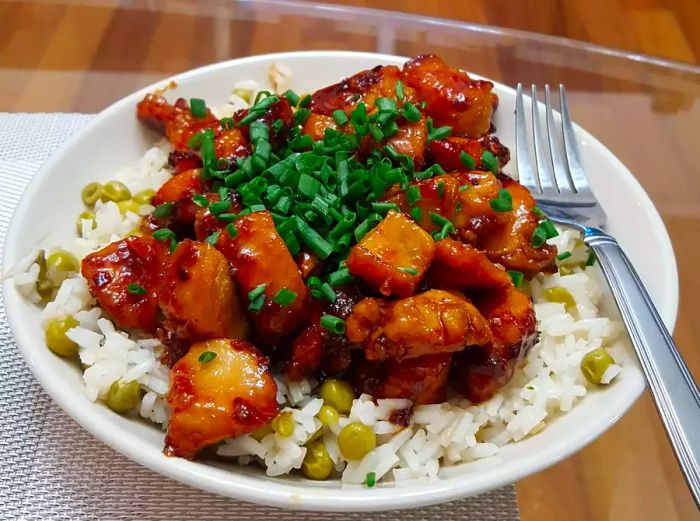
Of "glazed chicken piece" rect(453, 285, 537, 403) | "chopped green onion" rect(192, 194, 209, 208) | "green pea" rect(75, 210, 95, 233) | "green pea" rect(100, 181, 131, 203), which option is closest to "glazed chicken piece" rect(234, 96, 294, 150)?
"chopped green onion" rect(192, 194, 209, 208)

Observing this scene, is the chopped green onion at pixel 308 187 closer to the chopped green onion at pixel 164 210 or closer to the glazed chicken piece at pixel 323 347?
the glazed chicken piece at pixel 323 347

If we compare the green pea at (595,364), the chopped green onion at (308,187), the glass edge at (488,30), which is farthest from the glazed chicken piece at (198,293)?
the glass edge at (488,30)

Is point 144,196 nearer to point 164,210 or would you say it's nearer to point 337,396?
point 164,210

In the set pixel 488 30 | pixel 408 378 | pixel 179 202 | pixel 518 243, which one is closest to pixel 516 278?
pixel 518 243

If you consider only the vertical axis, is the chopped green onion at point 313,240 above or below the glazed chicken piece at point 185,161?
above

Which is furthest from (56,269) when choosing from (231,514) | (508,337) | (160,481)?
(508,337)

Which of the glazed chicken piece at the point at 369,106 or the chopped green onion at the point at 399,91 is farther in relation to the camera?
the chopped green onion at the point at 399,91
